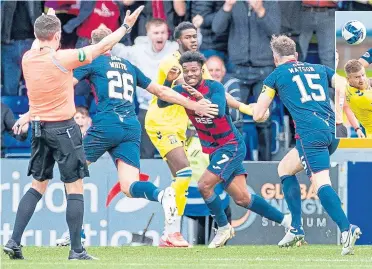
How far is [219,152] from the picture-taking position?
13125mm

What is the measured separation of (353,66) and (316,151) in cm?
231

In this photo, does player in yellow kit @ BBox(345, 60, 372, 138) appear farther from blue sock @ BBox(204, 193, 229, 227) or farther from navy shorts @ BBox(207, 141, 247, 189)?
blue sock @ BBox(204, 193, 229, 227)

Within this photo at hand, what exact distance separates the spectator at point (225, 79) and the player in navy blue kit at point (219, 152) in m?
2.55

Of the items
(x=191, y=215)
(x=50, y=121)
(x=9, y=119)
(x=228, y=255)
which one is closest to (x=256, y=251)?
(x=228, y=255)

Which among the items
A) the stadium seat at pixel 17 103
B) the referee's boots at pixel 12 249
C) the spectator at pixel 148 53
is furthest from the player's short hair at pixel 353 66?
the referee's boots at pixel 12 249

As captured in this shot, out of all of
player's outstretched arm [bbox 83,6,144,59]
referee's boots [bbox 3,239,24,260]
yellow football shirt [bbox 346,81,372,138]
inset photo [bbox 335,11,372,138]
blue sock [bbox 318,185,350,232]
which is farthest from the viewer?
yellow football shirt [bbox 346,81,372,138]

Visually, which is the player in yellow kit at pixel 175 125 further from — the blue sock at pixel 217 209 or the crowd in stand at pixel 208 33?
the crowd in stand at pixel 208 33

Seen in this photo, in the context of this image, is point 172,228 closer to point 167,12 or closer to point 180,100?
point 180,100

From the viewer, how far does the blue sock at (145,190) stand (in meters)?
12.1

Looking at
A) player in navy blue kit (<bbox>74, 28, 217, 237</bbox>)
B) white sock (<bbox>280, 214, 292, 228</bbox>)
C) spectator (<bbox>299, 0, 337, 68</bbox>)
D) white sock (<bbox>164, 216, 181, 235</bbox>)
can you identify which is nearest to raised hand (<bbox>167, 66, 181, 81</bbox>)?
player in navy blue kit (<bbox>74, 28, 217, 237</bbox>)

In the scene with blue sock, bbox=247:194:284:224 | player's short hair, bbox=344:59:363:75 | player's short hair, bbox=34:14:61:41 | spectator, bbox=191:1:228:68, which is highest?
spectator, bbox=191:1:228:68

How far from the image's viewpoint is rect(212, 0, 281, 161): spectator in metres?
16.2

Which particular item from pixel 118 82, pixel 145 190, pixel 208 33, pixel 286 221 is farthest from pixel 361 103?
pixel 145 190

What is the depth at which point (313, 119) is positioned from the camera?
12039mm
